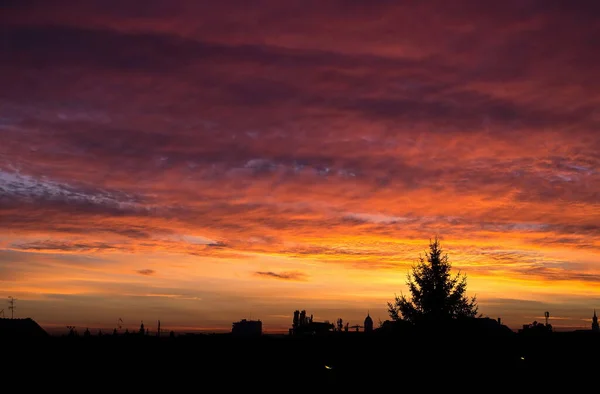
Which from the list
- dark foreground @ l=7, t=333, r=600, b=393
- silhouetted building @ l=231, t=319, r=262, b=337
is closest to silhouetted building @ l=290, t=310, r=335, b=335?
silhouetted building @ l=231, t=319, r=262, b=337

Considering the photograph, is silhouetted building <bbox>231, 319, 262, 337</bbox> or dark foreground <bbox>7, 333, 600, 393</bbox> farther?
silhouetted building <bbox>231, 319, 262, 337</bbox>

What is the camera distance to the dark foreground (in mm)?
30812

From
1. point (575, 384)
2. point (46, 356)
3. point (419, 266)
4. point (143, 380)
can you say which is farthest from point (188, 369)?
point (419, 266)

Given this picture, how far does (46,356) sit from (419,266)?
3674 centimetres

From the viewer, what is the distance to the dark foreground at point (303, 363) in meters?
30.8

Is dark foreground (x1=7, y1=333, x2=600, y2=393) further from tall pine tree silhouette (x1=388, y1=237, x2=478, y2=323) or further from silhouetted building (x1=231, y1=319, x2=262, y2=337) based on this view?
silhouetted building (x1=231, y1=319, x2=262, y2=337)

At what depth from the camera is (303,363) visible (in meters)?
34.6

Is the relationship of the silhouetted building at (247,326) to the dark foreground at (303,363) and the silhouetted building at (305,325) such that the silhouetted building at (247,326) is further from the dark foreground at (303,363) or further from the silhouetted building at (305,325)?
the dark foreground at (303,363)

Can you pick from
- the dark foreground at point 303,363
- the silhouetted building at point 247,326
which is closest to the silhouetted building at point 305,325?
the silhouetted building at point 247,326

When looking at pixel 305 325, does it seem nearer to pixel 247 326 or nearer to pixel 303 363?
pixel 247 326

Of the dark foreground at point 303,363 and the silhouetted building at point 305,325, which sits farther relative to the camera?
the silhouetted building at point 305,325

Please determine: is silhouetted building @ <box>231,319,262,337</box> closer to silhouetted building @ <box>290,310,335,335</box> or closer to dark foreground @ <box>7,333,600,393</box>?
silhouetted building @ <box>290,310,335,335</box>

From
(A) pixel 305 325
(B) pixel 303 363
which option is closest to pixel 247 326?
(A) pixel 305 325

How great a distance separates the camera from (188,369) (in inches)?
1286
